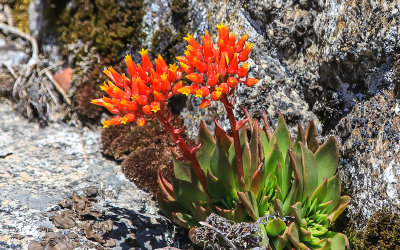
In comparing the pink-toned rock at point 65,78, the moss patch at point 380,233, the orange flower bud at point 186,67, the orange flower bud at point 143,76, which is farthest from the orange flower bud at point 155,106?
the pink-toned rock at point 65,78

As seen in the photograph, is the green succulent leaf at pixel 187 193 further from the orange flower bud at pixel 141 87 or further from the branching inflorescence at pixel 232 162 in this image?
the orange flower bud at pixel 141 87

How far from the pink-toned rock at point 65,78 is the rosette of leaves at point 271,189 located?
9.17 ft

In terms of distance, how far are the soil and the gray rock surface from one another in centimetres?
12

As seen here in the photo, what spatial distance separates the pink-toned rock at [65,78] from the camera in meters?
6.36

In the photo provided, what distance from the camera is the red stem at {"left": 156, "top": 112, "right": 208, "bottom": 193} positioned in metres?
3.62

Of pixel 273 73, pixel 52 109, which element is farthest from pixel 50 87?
pixel 273 73

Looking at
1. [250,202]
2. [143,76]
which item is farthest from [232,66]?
[250,202]

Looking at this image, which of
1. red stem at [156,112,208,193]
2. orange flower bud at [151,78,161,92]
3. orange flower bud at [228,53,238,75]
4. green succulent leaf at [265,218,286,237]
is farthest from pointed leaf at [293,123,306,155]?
orange flower bud at [151,78,161,92]

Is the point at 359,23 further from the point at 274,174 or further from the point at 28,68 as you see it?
the point at 28,68

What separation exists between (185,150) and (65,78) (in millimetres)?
3284

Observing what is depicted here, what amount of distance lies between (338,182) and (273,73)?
1.48 metres

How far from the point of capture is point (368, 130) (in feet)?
13.4

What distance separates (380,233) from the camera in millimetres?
3805

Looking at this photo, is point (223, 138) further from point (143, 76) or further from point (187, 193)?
point (143, 76)
